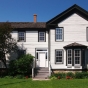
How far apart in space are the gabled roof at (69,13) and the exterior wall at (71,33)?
421 mm

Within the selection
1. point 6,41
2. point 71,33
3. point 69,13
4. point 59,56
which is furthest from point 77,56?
point 6,41

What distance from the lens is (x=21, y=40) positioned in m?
30.2

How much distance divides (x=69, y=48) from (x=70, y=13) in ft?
15.5

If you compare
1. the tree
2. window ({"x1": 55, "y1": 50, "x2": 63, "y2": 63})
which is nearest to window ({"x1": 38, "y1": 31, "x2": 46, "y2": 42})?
window ({"x1": 55, "y1": 50, "x2": 63, "y2": 63})

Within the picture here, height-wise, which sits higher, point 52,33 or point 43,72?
point 52,33

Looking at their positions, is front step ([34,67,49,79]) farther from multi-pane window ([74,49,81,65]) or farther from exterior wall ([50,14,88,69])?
multi-pane window ([74,49,81,65])

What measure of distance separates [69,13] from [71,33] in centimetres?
270

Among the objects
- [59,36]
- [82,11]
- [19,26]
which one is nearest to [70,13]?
[82,11]

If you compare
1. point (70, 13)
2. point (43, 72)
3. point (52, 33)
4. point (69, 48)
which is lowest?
point (43, 72)

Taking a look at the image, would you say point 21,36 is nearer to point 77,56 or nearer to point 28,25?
point 28,25

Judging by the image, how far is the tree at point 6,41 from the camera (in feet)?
85.7

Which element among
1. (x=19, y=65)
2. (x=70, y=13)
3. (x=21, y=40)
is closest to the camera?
(x=19, y=65)

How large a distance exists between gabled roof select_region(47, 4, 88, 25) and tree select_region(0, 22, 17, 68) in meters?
5.35

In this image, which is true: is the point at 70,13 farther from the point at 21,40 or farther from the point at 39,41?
the point at 21,40
